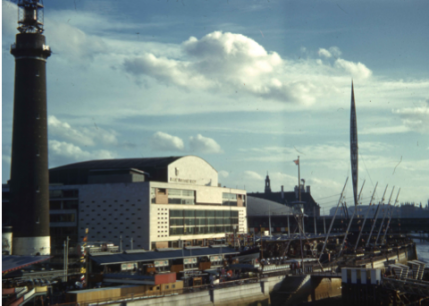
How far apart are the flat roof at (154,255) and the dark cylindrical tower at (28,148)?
22180mm

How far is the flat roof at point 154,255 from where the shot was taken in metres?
70.1

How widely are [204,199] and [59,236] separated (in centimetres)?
3664

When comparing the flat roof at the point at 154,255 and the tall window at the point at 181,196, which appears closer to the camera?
the flat roof at the point at 154,255

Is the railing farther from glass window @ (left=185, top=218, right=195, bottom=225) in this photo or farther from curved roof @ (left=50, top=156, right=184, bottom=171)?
curved roof @ (left=50, top=156, right=184, bottom=171)

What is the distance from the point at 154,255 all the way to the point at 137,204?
32.7 meters

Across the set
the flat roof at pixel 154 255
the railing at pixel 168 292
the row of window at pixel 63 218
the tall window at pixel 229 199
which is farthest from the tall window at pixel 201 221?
the railing at pixel 168 292

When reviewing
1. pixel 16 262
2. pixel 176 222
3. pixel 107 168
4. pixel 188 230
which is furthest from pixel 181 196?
pixel 16 262

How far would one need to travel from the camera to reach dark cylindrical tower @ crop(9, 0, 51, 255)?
8762 centimetres

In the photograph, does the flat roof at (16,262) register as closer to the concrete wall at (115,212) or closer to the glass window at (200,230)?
the concrete wall at (115,212)

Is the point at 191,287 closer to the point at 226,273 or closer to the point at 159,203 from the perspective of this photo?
the point at 226,273

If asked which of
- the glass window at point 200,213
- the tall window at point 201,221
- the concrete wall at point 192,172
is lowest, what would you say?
the tall window at point 201,221

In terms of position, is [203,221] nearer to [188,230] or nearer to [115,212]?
[188,230]

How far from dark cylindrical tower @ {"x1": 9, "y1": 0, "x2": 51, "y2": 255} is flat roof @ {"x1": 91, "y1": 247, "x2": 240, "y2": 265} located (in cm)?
2218

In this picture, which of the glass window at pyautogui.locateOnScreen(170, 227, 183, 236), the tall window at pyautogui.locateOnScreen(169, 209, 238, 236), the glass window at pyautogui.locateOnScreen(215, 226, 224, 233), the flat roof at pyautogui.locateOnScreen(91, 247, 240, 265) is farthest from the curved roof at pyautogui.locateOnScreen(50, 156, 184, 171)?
the flat roof at pyautogui.locateOnScreen(91, 247, 240, 265)
